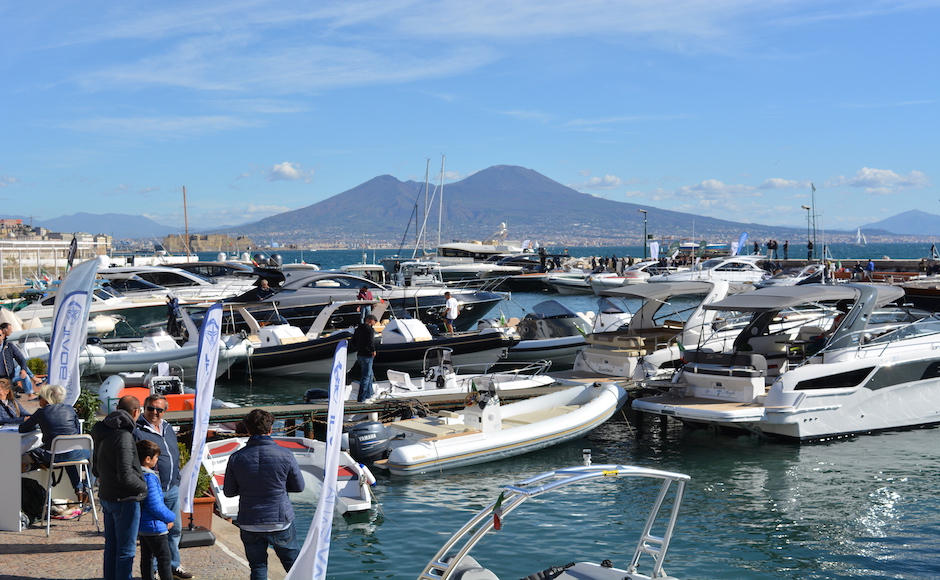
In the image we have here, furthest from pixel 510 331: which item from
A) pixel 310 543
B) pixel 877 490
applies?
pixel 310 543

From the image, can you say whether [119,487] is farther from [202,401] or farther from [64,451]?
[64,451]

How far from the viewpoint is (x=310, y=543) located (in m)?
6.16

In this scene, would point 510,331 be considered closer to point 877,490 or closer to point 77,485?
point 877,490

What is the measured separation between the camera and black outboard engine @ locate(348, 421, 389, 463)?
13.3m

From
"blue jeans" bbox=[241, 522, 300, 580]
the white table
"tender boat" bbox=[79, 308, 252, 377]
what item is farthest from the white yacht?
"blue jeans" bbox=[241, 522, 300, 580]

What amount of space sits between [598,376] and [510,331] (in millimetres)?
5552

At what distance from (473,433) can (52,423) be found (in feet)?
22.4

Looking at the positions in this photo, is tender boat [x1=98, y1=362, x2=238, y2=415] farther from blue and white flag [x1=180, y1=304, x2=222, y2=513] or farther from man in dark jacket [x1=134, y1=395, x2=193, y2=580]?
man in dark jacket [x1=134, y1=395, x2=193, y2=580]

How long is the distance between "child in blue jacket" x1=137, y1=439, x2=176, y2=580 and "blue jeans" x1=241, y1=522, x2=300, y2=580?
0.69 m

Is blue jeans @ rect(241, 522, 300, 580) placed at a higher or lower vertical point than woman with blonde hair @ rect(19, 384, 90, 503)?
lower

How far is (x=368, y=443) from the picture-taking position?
1334 cm

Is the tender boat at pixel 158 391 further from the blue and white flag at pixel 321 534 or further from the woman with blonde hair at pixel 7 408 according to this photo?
the blue and white flag at pixel 321 534

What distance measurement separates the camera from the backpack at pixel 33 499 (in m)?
8.48

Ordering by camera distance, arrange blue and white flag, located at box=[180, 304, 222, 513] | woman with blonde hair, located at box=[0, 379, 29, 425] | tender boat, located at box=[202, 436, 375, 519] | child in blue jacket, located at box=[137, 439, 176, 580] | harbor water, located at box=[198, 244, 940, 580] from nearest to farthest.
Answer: child in blue jacket, located at box=[137, 439, 176, 580]
blue and white flag, located at box=[180, 304, 222, 513]
woman with blonde hair, located at box=[0, 379, 29, 425]
harbor water, located at box=[198, 244, 940, 580]
tender boat, located at box=[202, 436, 375, 519]
